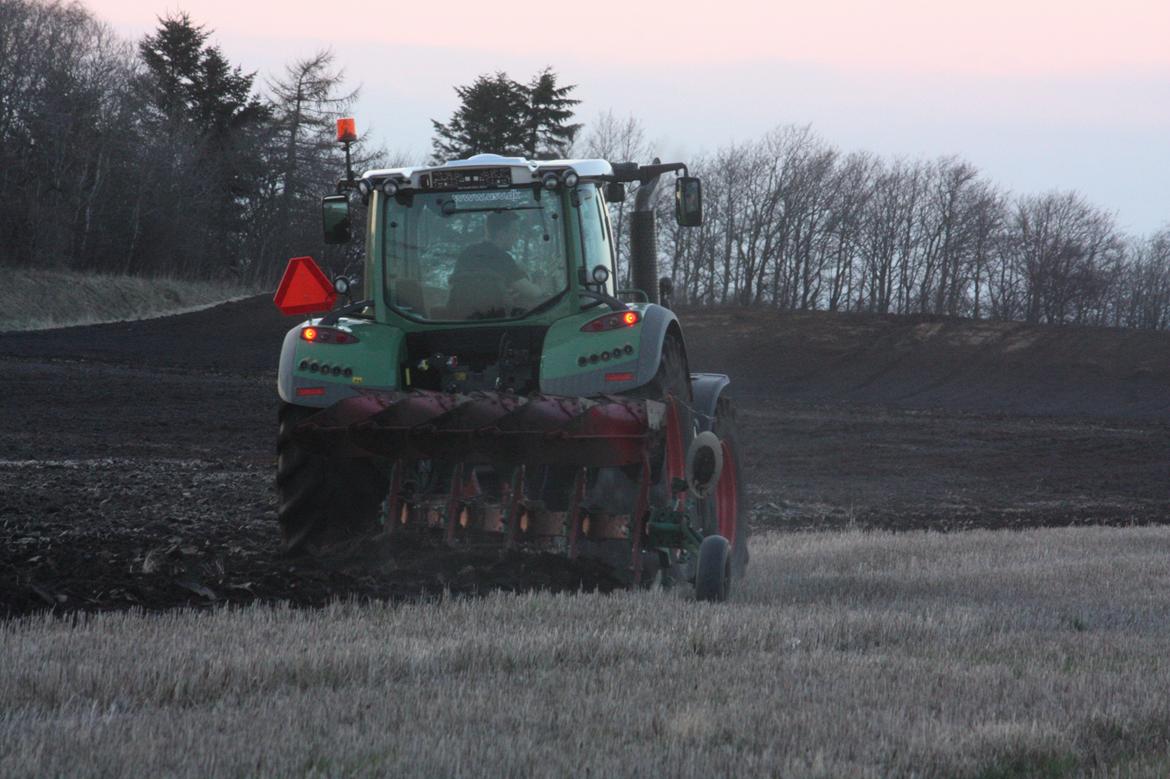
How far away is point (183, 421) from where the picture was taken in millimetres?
21297

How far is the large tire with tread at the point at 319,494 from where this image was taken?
27.2 ft

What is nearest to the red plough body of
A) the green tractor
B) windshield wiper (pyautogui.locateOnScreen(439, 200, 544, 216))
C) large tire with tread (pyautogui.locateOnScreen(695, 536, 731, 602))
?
the green tractor

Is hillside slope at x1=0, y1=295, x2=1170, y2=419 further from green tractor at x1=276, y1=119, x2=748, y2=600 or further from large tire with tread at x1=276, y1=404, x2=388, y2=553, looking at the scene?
large tire with tread at x1=276, y1=404, x2=388, y2=553

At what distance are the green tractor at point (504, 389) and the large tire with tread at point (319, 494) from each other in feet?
0.04

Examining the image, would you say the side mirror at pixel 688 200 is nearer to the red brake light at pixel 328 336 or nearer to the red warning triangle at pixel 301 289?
the red brake light at pixel 328 336

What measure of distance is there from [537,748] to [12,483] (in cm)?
1070

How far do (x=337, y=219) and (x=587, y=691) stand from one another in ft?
16.9

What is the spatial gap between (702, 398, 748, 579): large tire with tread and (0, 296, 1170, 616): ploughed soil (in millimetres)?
1924

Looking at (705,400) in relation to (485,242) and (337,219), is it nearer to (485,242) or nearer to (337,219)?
(485,242)

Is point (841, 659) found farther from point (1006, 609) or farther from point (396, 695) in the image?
point (1006, 609)

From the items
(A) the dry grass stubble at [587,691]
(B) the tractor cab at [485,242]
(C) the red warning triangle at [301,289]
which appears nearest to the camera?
(A) the dry grass stubble at [587,691]

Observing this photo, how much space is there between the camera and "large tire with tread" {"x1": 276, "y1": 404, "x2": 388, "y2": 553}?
830 centimetres

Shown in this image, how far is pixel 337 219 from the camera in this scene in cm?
935

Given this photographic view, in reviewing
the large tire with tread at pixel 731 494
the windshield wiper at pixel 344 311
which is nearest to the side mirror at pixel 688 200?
the large tire with tread at pixel 731 494
